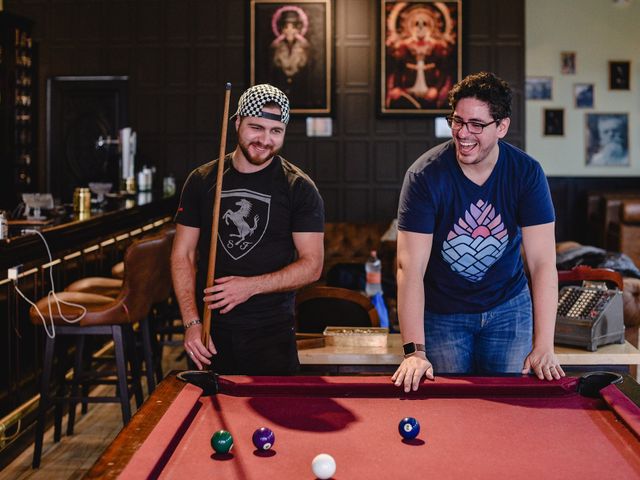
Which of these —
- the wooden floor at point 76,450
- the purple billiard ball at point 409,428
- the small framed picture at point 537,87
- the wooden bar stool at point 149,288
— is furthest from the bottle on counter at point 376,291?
the small framed picture at point 537,87

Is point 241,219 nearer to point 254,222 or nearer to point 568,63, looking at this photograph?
point 254,222

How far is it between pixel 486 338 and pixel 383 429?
0.91 meters

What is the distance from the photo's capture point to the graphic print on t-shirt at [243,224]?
2943mm

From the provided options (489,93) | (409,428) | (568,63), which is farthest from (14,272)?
(568,63)

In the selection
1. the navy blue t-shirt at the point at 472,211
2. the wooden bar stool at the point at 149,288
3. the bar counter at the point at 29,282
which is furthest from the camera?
the wooden bar stool at the point at 149,288

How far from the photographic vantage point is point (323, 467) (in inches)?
66.2

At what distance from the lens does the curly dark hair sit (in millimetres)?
2541

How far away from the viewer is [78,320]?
4.02m

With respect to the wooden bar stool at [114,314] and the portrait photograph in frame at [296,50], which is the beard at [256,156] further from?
the portrait photograph in frame at [296,50]

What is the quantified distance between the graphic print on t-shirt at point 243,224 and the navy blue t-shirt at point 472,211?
516mm

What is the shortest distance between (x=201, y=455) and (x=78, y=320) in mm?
2340

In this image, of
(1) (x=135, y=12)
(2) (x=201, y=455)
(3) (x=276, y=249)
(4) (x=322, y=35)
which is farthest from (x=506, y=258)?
(1) (x=135, y=12)

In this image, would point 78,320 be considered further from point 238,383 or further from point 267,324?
point 238,383

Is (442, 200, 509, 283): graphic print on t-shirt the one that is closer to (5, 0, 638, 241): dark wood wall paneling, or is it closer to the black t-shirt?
the black t-shirt
